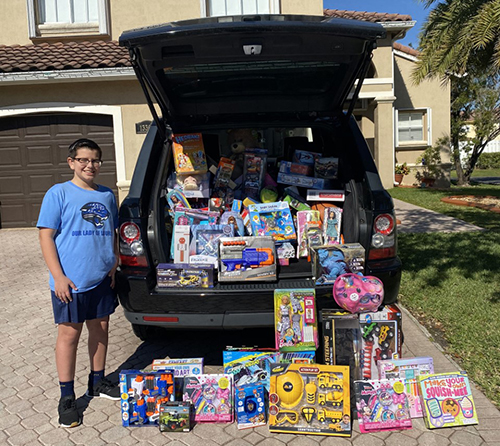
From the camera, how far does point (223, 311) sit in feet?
10.8

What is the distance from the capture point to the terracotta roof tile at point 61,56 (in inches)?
377

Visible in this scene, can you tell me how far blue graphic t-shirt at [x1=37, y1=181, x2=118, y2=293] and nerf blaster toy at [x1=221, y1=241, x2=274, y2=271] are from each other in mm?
874

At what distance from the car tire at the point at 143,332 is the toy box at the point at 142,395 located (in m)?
0.99

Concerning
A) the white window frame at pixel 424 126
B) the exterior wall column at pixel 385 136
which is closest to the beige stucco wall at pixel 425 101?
the white window frame at pixel 424 126

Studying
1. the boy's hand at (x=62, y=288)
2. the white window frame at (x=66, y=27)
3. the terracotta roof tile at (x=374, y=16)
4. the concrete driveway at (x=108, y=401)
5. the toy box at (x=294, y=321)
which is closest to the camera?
the concrete driveway at (x=108, y=401)

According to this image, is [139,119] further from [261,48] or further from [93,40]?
[261,48]

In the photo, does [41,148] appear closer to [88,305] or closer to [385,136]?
[88,305]

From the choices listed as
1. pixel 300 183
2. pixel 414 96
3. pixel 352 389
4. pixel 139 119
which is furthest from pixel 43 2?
pixel 414 96

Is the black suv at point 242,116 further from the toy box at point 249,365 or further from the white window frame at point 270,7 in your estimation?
the white window frame at point 270,7

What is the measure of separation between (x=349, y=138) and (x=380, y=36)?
108cm

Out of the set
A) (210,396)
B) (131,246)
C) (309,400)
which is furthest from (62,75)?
(309,400)

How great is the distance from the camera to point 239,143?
185 inches

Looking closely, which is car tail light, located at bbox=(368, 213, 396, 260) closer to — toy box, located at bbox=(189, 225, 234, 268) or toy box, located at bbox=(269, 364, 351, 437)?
toy box, located at bbox=(269, 364, 351, 437)

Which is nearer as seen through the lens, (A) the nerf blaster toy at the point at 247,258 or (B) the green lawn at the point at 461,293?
(A) the nerf blaster toy at the point at 247,258
